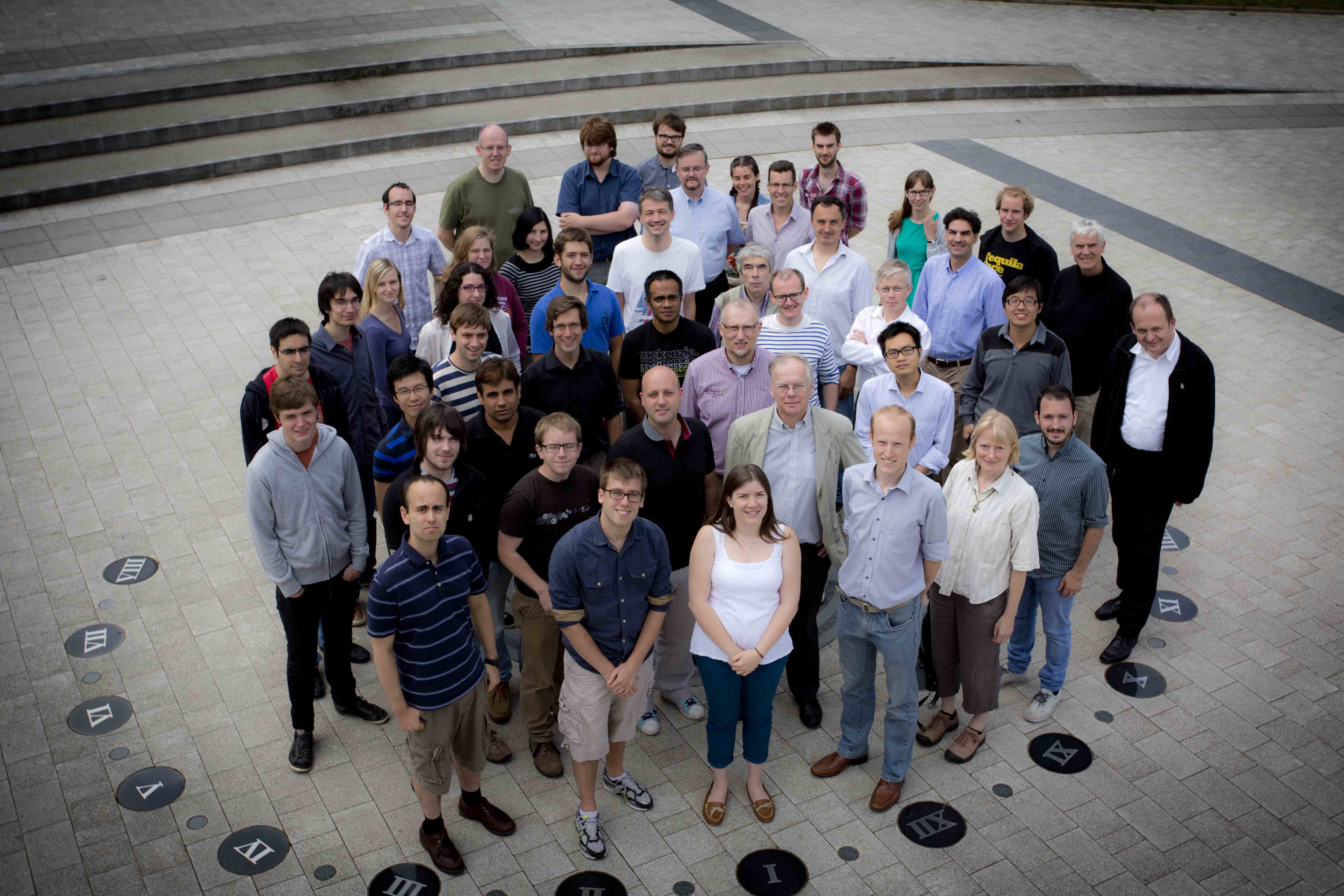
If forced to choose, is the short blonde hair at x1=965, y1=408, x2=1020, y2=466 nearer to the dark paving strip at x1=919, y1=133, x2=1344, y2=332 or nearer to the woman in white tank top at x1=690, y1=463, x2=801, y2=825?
the woman in white tank top at x1=690, y1=463, x2=801, y2=825

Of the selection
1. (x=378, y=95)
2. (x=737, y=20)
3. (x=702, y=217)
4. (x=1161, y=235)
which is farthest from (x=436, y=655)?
(x=737, y=20)

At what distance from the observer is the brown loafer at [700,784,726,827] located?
509 centimetres

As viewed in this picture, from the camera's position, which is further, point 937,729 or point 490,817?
point 937,729

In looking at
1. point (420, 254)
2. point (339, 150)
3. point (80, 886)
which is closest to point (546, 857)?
point (80, 886)

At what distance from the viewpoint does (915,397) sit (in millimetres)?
5926

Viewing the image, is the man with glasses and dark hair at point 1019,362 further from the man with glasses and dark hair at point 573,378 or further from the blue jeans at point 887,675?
the man with glasses and dark hair at point 573,378

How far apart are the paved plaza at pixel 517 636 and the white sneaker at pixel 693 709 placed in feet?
0.19

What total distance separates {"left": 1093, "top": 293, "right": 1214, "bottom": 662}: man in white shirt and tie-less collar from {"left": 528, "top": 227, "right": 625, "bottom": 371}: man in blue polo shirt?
9.49ft

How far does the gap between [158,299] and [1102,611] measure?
8.39m

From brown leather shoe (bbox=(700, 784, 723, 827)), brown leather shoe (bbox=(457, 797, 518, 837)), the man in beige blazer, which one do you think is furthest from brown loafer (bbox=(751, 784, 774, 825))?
brown leather shoe (bbox=(457, 797, 518, 837))

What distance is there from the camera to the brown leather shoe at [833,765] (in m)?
5.38

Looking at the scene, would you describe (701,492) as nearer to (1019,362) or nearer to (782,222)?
(1019,362)

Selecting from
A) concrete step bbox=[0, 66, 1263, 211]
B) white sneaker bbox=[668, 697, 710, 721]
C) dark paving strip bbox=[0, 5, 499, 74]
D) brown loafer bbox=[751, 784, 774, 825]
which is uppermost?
dark paving strip bbox=[0, 5, 499, 74]

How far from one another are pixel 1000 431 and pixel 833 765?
183 centimetres
